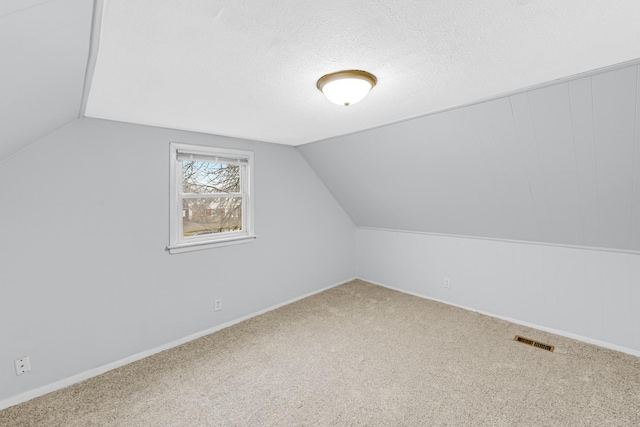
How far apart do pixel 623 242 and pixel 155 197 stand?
405cm

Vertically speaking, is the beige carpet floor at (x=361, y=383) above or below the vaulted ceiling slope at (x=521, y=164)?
below

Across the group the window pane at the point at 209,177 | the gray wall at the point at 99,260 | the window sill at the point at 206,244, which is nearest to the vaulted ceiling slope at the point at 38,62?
the gray wall at the point at 99,260

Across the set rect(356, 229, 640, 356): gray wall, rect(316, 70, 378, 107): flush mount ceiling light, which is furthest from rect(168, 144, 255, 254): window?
rect(356, 229, 640, 356): gray wall

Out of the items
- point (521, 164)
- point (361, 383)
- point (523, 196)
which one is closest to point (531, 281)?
point (523, 196)

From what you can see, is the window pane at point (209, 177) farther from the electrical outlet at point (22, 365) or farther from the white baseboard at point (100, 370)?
the electrical outlet at point (22, 365)

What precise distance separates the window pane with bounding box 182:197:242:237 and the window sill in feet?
0.52

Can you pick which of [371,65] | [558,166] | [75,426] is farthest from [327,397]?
[558,166]

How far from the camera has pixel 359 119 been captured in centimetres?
255

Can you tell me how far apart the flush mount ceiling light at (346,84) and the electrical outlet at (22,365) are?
269 cm

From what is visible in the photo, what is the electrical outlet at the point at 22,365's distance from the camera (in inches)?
77.9

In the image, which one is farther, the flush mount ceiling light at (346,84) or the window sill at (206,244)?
the window sill at (206,244)

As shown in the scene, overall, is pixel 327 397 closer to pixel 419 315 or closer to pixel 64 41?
pixel 419 315

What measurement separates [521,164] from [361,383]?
2142 millimetres

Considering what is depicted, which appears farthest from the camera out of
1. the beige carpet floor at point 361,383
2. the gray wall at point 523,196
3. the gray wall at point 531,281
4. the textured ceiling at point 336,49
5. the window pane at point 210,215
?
the window pane at point 210,215
